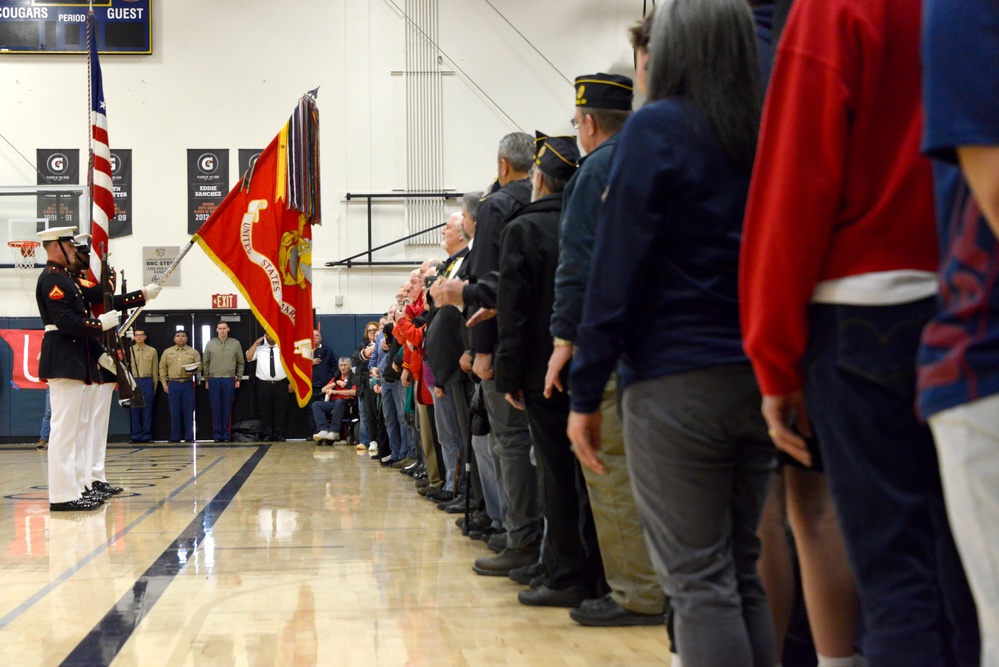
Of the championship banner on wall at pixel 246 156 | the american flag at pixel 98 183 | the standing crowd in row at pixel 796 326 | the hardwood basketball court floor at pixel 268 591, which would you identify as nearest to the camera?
the standing crowd in row at pixel 796 326

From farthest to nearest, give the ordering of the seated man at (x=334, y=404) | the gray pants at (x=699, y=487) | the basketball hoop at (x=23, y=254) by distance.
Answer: the basketball hoop at (x=23, y=254) < the seated man at (x=334, y=404) < the gray pants at (x=699, y=487)

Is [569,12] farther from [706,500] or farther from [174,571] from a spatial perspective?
[706,500]

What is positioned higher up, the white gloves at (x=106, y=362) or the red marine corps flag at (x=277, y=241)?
the red marine corps flag at (x=277, y=241)

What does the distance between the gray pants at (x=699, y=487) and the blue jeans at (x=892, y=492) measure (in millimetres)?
434

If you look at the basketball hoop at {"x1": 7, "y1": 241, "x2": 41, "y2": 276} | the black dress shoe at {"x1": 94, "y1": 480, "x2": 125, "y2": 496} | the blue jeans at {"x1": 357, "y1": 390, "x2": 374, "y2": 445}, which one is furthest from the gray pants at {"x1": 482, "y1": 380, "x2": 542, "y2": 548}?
the basketball hoop at {"x1": 7, "y1": 241, "x2": 41, "y2": 276}

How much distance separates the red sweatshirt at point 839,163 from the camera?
4.37ft

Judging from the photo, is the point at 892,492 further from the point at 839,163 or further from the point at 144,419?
the point at 144,419

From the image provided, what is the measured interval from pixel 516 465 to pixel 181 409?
11.5 metres

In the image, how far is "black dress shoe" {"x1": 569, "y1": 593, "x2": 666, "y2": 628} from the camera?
10.8 ft

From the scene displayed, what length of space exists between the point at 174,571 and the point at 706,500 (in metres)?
3.37

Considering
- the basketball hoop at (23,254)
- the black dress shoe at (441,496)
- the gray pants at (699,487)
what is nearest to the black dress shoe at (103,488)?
the black dress shoe at (441,496)

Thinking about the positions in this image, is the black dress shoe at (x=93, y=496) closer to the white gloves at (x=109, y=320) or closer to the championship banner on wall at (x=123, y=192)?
the white gloves at (x=109, y=320)

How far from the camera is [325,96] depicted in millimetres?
15938

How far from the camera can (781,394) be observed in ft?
4.74
